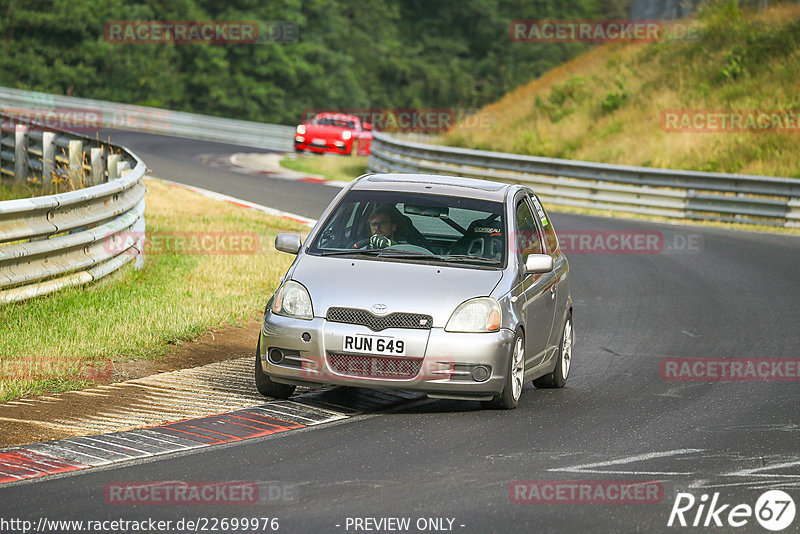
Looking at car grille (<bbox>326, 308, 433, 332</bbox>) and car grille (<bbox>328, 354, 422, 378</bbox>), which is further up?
car grille (<bbox>326, 308, 433, 332</bbox>)

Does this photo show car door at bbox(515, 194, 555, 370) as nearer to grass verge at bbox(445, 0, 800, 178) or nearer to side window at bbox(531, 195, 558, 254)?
side window at bbox(531, 195, 558, 254)

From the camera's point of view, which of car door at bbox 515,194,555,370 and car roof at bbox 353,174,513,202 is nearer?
car door at bbox 515,194,555,370

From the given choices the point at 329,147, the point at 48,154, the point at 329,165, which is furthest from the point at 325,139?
the point at 48,154

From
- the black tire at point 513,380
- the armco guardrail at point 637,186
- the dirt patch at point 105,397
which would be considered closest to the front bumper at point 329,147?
the armco guardrail at point 637,186

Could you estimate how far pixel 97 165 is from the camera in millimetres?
16797

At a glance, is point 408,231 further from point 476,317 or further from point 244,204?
point 244,204

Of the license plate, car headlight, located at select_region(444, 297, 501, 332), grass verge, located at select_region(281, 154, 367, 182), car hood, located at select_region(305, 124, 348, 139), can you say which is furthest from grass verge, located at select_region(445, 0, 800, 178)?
the license plate

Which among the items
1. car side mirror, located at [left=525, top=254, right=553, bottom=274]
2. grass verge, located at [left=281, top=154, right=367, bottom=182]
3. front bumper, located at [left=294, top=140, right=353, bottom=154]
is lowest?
grass verge, located at [left=281, top=154, right=367, bottom=182]

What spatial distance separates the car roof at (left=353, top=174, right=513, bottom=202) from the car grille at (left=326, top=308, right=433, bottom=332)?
5.21 feet

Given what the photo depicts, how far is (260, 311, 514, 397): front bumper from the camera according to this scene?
8.08 meters

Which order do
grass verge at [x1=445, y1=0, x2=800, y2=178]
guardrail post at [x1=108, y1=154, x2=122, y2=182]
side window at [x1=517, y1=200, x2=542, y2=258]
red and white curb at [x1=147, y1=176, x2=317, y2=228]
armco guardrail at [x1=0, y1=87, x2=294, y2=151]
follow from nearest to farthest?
1. side window at [x1=517, y1=200, x2=542, y2=258]
2. guardrail post at [x1=108, y1=154, x2=122, y2=182]
3. red and white curb at [x1=147, y1=176, x2=317, y2=228]
4. grass verge at [x1=445, y1=0, x2=800, y2=178]
5. armco guardrail at [x1=0, y1=87, x2=294, y2=151]

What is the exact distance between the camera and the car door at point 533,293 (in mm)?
9000

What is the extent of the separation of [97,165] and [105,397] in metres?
8.92

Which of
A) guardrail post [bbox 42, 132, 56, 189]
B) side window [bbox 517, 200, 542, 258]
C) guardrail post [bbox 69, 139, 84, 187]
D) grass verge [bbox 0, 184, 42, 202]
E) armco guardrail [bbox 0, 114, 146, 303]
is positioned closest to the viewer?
side window [bbox 517, 200, 542, 258]
